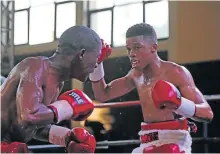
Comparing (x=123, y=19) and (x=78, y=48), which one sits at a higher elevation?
(x=123, y=19)

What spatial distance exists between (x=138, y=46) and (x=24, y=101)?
1.94 feet

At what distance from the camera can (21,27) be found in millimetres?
5438

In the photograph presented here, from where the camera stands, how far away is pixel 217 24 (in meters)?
4.31

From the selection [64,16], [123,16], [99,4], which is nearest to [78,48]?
[123,16]

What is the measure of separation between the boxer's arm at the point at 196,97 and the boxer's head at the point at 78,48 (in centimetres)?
42

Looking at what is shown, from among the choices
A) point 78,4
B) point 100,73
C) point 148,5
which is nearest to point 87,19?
point 78,4

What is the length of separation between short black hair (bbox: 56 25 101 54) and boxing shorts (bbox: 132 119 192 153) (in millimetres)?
452

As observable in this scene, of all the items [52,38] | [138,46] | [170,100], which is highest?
[52,38]

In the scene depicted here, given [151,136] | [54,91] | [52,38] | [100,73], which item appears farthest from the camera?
[52,38]

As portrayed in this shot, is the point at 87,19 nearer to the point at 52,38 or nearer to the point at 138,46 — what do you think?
the point at 52,38

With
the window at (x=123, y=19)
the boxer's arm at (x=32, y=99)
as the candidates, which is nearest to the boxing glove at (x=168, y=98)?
the boxer's arm at (x=32, y=99)

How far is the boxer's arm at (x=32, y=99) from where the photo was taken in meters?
1.49

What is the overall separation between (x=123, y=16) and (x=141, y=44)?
2.89m

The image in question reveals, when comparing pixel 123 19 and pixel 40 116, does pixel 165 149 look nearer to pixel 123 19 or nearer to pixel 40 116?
pixel 40 116
